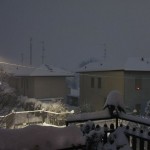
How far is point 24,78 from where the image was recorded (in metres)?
30.9

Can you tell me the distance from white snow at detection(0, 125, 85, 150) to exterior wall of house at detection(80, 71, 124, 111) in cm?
2132

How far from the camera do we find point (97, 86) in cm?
2681

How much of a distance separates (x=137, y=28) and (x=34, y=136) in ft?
275

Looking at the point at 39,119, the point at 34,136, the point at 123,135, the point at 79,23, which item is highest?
the point at 79,23

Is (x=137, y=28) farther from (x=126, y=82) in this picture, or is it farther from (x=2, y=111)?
(x=2, y=111)

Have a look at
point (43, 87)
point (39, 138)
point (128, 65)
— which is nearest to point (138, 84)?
point (128, 65)

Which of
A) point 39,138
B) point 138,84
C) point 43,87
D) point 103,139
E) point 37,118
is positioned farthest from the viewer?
point 43,87

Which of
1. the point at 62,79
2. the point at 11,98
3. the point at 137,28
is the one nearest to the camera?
the point at 11,98

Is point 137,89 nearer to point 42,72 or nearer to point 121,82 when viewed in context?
point 121,82

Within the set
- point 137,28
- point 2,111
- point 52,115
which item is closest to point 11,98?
point 2,111

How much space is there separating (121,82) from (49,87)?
317 inches

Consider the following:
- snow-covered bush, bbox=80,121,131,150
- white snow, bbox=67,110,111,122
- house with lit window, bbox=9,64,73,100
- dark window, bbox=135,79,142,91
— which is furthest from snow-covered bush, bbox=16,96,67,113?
Answer: snow-covered bush, bbox=80,121,131,150

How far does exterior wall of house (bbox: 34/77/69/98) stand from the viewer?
28984 mm

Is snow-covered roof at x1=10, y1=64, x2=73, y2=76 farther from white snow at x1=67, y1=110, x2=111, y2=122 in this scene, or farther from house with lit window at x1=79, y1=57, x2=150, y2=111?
white snow at x1=67, y1=110, x2=111, y2=122
